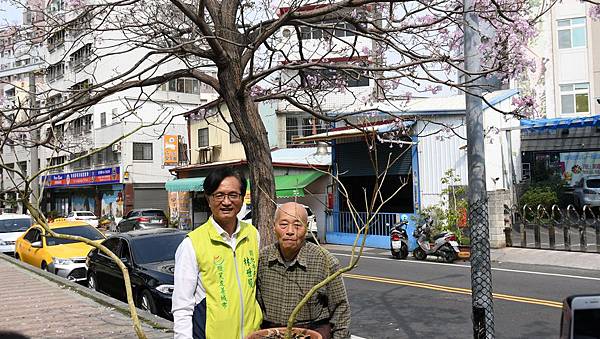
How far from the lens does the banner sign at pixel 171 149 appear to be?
34.1m

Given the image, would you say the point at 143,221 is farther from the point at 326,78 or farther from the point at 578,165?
the point at 578,165

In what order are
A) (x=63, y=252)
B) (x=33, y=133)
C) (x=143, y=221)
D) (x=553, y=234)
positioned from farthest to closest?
(x=143, y=221) → (x=553, y=234) → (x=33, y=133) → (x=63, y=252)

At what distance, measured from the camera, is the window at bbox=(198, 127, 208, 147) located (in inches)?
1257

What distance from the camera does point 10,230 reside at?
62.1ft

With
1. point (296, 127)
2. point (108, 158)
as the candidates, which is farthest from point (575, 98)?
point (108, 158)

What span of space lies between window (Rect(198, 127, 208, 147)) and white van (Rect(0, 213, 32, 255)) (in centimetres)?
1345

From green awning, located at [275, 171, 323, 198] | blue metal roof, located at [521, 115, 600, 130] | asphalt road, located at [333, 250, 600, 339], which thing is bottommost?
asphalt road, located at [333, 250, 600, 339]

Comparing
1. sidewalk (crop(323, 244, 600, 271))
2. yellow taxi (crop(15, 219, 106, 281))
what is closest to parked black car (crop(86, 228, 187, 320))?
yellow taxi (crop(15, 219, 106, 281))

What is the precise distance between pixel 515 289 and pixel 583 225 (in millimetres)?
6374

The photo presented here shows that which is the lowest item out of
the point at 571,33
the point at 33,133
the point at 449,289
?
the point at 449,289

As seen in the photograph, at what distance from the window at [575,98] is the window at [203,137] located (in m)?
19.1

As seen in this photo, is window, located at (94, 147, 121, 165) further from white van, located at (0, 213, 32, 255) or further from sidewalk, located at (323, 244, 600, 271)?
sidewalk, located at (323, 244, 600, 271)

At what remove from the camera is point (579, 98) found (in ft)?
87.5

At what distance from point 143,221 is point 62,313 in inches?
785
